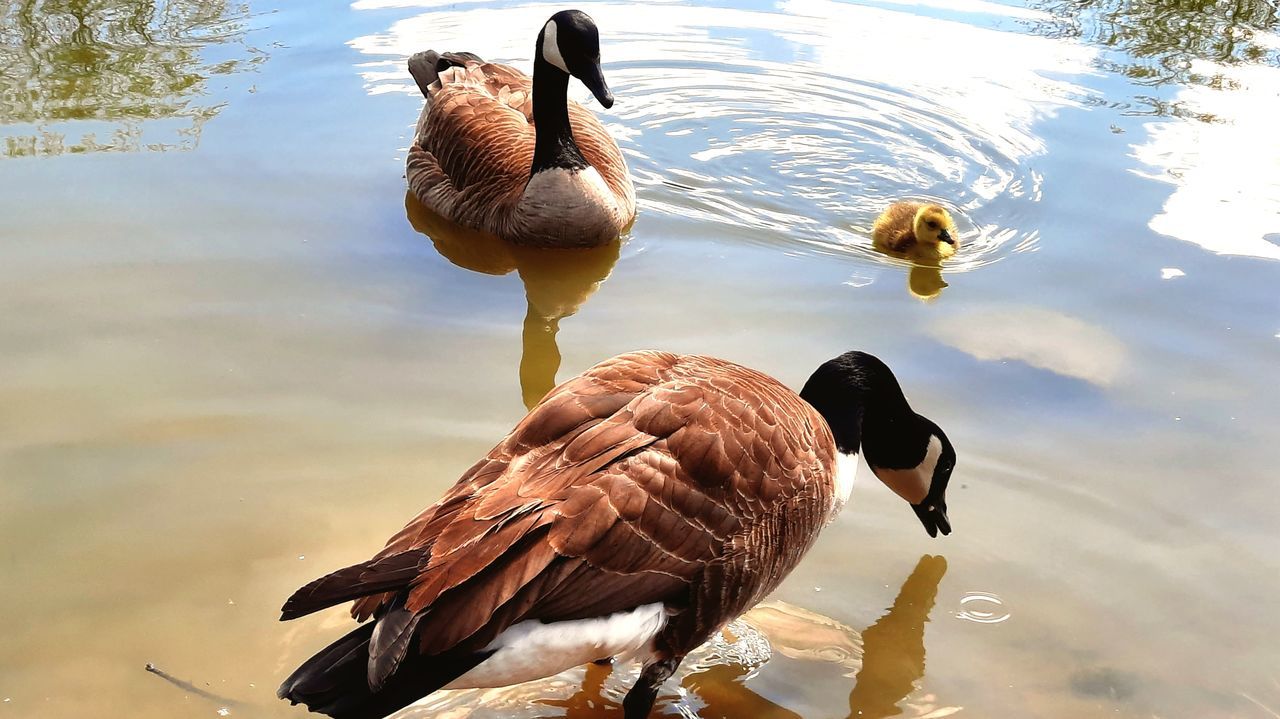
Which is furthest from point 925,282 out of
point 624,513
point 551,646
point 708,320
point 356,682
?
point 356,682

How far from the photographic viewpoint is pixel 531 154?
282 inches

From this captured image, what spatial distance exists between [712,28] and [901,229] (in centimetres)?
371

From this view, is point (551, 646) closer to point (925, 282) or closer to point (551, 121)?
point (925, 282)

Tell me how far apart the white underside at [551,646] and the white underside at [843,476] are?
823 millimetres

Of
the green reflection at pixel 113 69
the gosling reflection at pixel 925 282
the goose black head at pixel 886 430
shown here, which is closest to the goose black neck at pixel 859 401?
the goose black head at pixel 886 430

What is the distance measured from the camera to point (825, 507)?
3617 mm

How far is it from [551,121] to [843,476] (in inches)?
145

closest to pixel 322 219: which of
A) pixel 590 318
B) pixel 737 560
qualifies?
pixel 590 318

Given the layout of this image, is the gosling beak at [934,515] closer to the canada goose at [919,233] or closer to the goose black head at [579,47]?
the canada goose at [919,233]

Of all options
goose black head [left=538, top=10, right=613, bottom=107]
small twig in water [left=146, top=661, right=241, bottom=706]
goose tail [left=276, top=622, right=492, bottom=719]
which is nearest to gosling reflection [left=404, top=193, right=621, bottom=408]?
goose black head [left=538, top=10, right=613, bottom=107]

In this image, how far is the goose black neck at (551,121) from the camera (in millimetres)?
6738

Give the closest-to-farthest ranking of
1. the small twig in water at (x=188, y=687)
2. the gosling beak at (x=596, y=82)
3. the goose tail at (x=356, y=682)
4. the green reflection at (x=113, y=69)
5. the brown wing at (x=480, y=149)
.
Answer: the goose tail at (x=356, y=682) → the small twig in water at (x=188, y=687) → the gosling beak at (x=596, y=82) → the brown wing at (x=480, y=149) → the green reflection at (x=113, y=69)

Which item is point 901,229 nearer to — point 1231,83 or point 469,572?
point 1231,83

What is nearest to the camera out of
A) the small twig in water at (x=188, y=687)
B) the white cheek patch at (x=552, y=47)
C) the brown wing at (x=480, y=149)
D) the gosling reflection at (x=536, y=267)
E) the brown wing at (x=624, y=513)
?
the brown wing at (x=624, y=513)
